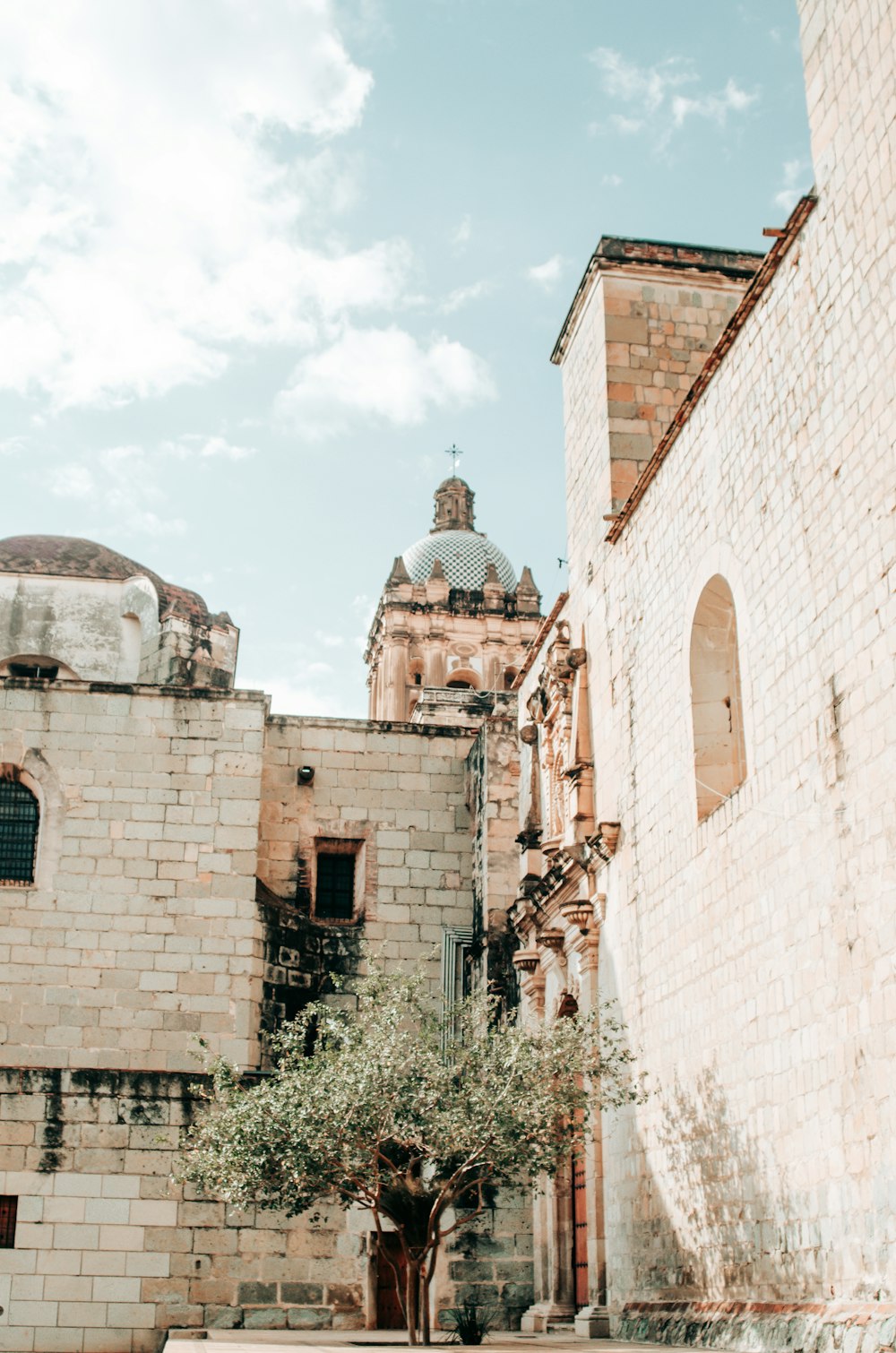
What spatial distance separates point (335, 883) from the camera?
60.6 feet

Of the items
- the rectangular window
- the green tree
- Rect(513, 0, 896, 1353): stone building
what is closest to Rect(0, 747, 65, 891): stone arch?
the rectangular window

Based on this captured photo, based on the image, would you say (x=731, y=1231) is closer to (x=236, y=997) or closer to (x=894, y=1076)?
(x=894, y=1076)

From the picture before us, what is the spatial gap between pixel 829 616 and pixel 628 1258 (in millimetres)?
6112

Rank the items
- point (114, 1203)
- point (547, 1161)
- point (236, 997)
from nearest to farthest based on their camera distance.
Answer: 1. point (547, 1161)
2. point (114, 1203)
3. point (236, 997)

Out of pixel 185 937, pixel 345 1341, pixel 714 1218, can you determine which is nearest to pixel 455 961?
pixel 185 937

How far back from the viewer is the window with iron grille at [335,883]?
18391mm

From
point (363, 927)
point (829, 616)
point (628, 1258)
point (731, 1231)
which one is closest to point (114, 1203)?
point (363, 927)

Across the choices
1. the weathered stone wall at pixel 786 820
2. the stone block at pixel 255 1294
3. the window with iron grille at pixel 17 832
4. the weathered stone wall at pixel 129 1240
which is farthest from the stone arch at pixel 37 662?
the weathered stone wall at pixel 786 820

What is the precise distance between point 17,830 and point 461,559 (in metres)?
27.5

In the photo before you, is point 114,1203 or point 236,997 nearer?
point 114,1203

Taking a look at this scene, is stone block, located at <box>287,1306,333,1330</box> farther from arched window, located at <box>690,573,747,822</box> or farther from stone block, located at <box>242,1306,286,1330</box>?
arched window, located at <box>690,573,747,822</box>

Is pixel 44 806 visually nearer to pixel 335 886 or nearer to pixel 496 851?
pixel 335 886

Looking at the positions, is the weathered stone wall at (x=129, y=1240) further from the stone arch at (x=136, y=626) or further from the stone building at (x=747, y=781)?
the stone arch at (x=136, y=626)

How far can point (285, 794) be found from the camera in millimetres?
18453
